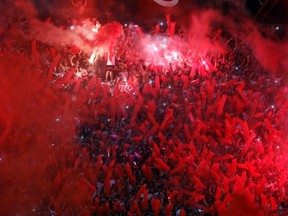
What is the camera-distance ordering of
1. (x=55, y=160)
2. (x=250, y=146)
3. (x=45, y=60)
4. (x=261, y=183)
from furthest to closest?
(x=45, y=60), (x=250, y=146), (x=55, y=160), (x=261, y=183)

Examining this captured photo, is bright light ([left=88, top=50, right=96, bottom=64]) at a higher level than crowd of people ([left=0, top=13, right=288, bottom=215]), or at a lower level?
higher

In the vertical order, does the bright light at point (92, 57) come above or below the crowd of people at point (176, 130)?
above

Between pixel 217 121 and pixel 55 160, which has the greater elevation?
pixel 217 121

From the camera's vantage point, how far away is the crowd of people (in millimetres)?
3705

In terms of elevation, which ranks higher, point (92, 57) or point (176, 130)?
point (92, 57)

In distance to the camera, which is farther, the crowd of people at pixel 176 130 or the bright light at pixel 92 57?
the bright light at pixel 92 57

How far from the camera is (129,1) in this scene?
5.46 metres

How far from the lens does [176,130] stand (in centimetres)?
425

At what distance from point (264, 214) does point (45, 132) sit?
8.02 feet

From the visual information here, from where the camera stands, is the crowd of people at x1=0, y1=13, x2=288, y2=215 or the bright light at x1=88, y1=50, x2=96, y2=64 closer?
the crowd of people at x1=0, y1=13, x2=288, y2=215

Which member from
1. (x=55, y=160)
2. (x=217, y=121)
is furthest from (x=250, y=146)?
(x=55, y=160)

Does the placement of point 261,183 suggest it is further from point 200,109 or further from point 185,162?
point 200,109

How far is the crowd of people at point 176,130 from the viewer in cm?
371

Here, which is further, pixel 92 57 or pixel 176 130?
pixel 92 57
